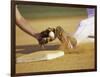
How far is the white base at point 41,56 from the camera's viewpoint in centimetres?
180

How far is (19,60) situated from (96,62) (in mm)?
761

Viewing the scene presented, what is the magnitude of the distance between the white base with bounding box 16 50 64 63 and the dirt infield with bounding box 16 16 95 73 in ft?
0.09

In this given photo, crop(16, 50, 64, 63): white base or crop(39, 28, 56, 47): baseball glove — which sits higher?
crop(39, 28, 56, 47): baseball glove

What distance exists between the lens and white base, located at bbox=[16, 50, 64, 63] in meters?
1.80

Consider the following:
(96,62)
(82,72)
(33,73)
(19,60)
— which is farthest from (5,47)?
(96,62)

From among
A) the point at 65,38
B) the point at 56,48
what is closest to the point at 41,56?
the point at 56,48

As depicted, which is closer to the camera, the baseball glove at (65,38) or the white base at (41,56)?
the white base at (41,56)

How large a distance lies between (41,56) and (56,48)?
158 mm

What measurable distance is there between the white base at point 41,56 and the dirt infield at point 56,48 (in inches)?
1.1

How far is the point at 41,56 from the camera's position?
6.07 ft

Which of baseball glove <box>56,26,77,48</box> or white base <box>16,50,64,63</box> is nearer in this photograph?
white base <box>16,50,64,63</box>

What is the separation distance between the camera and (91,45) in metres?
2.02

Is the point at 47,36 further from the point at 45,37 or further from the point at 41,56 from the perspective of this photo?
the point at 41,56

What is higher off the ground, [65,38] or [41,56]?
[65,38]
